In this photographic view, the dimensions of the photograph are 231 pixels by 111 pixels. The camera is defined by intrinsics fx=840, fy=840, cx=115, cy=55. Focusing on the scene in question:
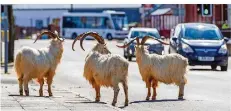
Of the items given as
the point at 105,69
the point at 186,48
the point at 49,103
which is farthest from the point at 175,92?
the point at 186,48

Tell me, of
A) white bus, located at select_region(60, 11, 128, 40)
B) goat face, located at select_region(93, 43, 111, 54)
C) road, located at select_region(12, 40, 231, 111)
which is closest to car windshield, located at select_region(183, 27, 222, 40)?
road, located at select_region(12, 40, 231, 111)

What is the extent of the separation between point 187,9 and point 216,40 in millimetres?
36946

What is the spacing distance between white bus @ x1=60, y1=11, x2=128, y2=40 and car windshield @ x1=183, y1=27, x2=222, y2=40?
50.6m

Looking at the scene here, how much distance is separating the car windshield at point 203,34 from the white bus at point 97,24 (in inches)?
1990

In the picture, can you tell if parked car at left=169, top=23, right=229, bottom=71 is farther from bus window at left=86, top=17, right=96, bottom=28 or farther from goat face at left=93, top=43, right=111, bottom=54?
bus window at left=86, top=17, right=96, bottom=28

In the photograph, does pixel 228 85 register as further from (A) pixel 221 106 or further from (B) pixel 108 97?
(A) pixel 221 106

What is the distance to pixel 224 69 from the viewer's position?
107ft

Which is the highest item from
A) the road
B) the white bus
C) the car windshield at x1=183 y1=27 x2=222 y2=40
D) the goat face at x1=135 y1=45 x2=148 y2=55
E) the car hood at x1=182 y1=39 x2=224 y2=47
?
the goat face at x1=135 y1=45 x2=148 y2=55

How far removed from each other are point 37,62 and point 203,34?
14569mm

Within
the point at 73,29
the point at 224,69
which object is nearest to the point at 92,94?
the point at 224,69

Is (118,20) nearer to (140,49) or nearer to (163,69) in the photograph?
(140,49)

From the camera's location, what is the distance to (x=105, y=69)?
57.7 ft

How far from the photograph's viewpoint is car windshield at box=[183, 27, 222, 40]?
33.0 m

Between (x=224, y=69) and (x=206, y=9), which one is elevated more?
(x=206, y=9)
